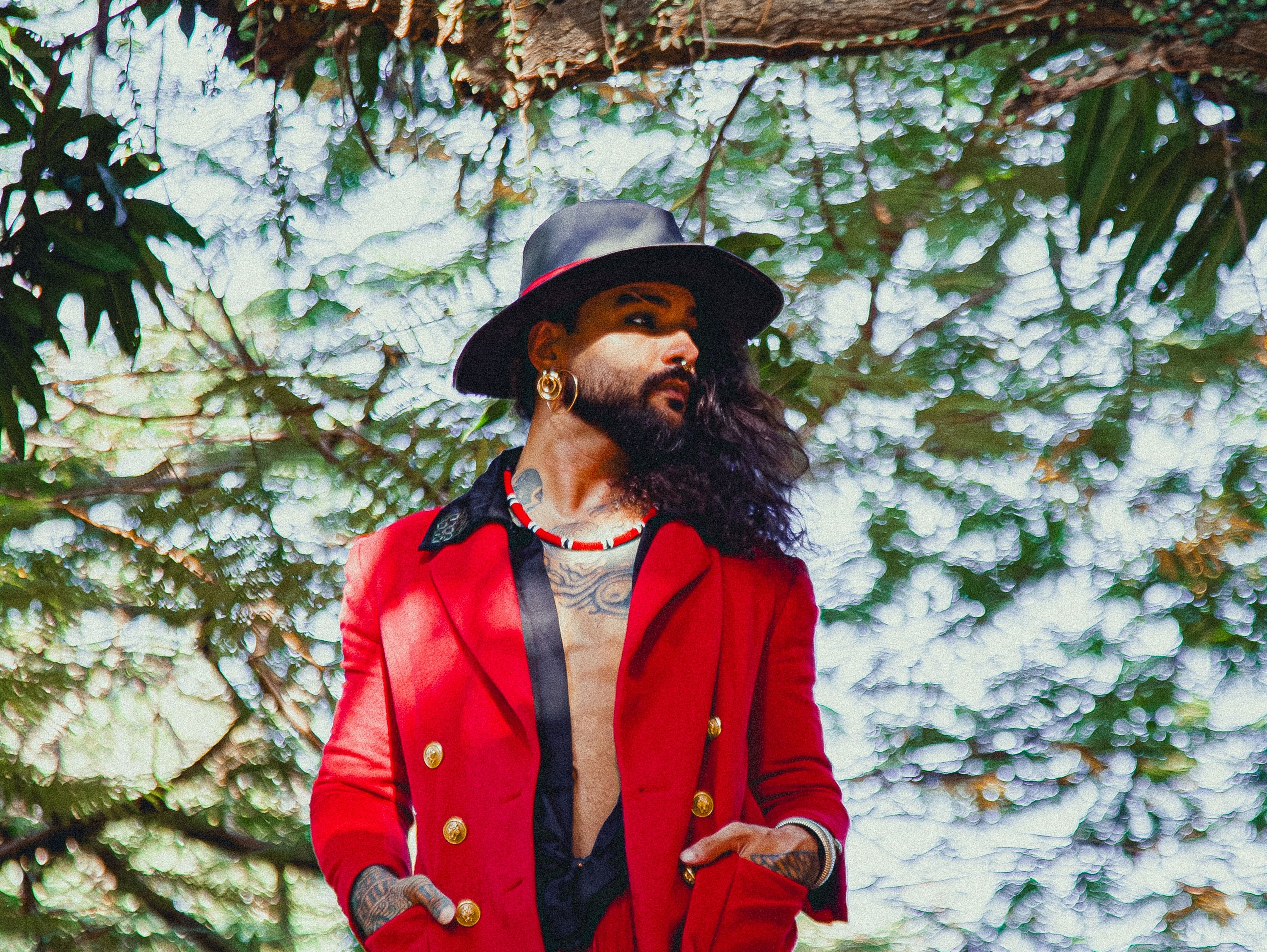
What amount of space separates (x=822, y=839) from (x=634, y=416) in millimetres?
827

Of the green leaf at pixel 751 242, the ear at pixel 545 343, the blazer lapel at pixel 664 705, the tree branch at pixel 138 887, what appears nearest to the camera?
the blazer lapel at pixel 664 705

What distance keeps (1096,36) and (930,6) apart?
0.46 metres

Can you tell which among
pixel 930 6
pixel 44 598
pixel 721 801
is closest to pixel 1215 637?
pixel 930 6

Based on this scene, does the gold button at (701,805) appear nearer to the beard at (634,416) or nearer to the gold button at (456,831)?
the gold button at (456,831)

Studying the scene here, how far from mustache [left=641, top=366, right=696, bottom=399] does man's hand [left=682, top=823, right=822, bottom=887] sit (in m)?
0.79

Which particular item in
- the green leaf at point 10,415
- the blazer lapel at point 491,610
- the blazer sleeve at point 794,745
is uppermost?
the green leaf at point 10,415

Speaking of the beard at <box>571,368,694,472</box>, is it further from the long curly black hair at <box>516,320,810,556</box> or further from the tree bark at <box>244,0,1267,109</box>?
the tree bark at <box>244,0,1267,109</box>

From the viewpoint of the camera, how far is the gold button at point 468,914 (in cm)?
184

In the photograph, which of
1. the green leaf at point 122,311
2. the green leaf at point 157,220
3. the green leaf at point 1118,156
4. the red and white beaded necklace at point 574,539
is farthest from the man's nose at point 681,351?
the green leaf at point 122,311

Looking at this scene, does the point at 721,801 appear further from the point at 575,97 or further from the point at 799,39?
the point at 575,97

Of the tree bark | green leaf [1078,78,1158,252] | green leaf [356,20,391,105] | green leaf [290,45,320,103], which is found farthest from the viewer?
green leaf [290,45,320,103]

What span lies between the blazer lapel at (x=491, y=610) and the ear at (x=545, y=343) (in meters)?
0.35

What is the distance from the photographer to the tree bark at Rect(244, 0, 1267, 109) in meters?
2.70

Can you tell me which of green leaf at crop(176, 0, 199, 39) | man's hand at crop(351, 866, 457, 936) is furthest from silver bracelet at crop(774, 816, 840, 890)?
green leaf at crop(176, 0, 199, 39)
